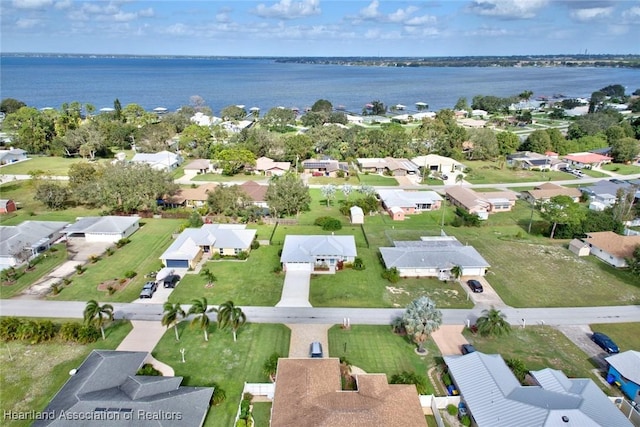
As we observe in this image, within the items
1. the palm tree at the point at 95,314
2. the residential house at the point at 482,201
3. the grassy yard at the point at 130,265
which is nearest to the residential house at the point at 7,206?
the grassy yard at the point at 130,265

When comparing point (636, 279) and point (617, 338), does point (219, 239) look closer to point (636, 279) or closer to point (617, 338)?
point (617, 338)

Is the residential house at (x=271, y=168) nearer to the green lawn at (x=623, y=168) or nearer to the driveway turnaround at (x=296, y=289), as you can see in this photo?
the driveway turnaround at (x=296, y=289)

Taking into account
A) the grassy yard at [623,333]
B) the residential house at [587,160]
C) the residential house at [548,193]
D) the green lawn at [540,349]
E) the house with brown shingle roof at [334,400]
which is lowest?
the green lawn at [540,349]

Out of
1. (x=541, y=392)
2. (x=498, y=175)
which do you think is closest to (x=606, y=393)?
(x=541, y=392)

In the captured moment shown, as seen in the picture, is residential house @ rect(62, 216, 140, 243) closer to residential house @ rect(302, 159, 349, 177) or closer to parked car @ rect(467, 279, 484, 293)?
residential house @ rect(302, 159, 349, 177)

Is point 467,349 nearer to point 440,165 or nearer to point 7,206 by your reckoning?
point 440,165

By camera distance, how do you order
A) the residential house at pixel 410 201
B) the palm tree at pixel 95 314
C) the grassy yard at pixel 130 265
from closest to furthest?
the palm tree at pixel 95 314 → the grassy yard at pixel 130 265 → the residential house at pixel 410 201
